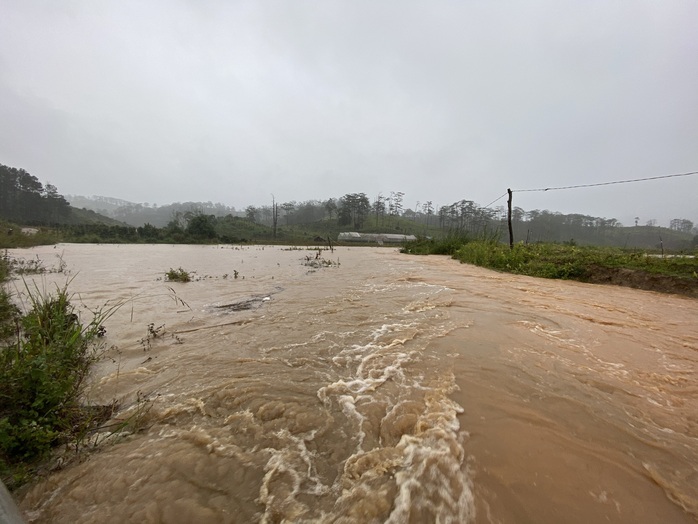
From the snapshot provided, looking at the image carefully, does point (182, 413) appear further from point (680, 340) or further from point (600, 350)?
point (680, 340)

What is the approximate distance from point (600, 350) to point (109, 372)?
609cm

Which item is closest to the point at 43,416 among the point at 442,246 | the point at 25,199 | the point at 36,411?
the point at 36,411

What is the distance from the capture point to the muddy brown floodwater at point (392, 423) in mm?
1646

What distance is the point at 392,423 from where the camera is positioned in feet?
7.77

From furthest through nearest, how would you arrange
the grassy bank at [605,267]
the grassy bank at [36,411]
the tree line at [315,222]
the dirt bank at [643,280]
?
the tree line at [315,222] → the grassy bank at [605,267] → the dirt bank at [643,280] → the grassy bank at [36,411]

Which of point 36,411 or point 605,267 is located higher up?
point 605,267

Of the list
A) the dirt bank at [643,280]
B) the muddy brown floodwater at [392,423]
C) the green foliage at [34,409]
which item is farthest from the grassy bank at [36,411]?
the dirt bank at [643,280]

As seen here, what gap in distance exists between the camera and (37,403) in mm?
2098

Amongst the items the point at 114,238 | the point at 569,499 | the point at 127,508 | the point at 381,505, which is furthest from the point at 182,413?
the point at 114,238

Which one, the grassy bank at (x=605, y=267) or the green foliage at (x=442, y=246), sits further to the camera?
the green foliage at (x=442, y=246)

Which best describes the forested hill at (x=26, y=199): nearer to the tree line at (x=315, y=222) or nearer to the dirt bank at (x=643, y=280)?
the tree line at (x=315, y=222)

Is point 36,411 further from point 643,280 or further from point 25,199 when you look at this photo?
point 25,199

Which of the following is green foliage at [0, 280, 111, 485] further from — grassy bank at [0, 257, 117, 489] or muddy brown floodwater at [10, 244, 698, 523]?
muddy brown floodwater at [10, 244, 698, 523]

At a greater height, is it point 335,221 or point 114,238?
point 335,221
